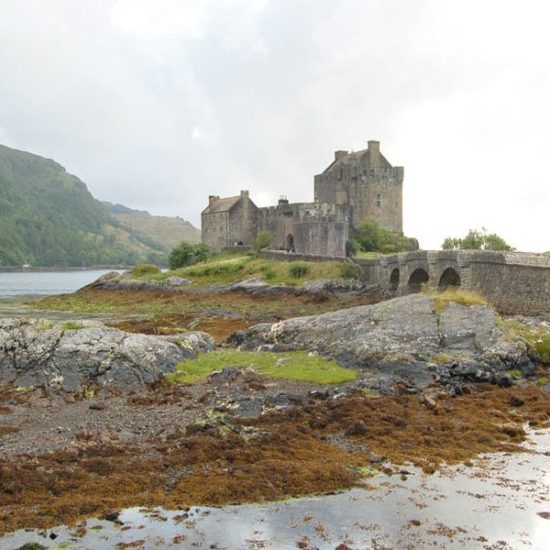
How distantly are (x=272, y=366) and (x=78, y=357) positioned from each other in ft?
20.9

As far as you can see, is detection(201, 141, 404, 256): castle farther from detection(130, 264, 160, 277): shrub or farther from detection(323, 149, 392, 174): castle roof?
detection(130, 264, 160, 277): shrub

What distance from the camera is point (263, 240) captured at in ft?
250

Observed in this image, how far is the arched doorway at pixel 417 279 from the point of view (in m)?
49.5

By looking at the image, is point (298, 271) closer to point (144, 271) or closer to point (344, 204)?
point (344, 204)

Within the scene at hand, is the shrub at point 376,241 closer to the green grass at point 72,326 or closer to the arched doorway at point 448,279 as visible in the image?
the arched doorway at point 448,279

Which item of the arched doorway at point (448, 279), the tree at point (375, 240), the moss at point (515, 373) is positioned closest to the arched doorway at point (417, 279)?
the arched doorway at point (448, 279)

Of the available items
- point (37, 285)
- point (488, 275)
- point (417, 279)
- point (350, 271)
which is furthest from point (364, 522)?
point (37, 285)

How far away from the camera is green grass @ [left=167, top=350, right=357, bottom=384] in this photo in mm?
23203

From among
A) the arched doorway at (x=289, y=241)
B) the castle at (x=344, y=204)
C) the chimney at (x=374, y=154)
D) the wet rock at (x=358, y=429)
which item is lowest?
the wet rock at (x=358, y=429)

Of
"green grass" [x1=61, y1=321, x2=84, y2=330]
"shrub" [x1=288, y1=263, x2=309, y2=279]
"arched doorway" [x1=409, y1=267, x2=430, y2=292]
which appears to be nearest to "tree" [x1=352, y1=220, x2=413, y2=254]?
"shrub" [x1=288, y1=263, x2=309, y2=279]

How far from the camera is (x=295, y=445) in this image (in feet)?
54.0

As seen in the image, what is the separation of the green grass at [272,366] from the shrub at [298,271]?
31299mm

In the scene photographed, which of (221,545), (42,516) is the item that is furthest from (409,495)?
(42,516)

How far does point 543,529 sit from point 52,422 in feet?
39.8
